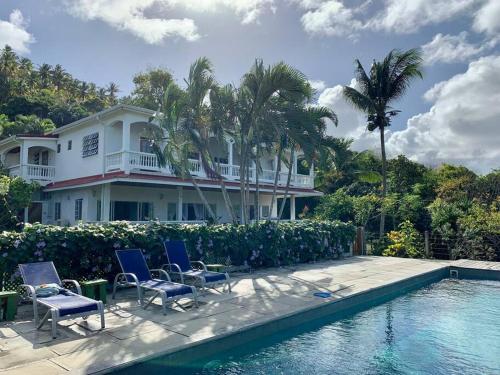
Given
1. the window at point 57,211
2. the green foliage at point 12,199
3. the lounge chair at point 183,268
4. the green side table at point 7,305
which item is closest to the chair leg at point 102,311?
the green side table at point 7,305

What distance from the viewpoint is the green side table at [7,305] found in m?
6.83

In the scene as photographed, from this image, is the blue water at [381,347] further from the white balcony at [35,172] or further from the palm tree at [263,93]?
the white balcony at [35,172]

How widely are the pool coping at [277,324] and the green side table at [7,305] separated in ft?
10.6

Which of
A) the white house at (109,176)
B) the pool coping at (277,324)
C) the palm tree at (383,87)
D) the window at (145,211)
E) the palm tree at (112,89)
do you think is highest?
the palm tree at (112,89)

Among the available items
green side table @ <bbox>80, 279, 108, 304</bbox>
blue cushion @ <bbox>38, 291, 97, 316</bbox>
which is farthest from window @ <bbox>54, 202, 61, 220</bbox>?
blue cushion @ <bbox>38, 291, 97, 316</bbox>

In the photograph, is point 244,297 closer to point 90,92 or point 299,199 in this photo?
point 299,199

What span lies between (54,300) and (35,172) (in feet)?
67.9

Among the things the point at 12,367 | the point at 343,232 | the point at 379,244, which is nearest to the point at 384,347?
the point at 12,367

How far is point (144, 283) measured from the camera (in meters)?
7.98

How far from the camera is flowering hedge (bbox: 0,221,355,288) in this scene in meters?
8.05

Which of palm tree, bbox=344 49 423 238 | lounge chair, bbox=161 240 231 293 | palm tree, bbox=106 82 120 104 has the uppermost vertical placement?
palm tree, bbox=106 82 120 104

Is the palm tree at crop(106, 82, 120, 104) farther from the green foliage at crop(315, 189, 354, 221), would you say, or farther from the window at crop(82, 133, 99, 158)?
the green foliage at crop(315, 189, 354, 221)

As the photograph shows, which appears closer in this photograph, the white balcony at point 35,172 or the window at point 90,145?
the window at point 90,145

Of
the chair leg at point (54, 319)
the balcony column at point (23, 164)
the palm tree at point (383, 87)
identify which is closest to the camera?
the chair leg at point (54, 319)
